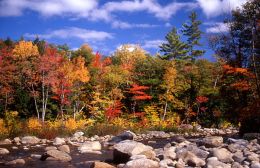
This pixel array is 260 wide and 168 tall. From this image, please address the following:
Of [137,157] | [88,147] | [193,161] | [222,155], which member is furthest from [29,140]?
[222,155]

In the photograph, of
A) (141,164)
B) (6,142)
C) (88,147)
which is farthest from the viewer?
(6,142)

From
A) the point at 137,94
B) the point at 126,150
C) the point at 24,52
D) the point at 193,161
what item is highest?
the point at 24,52

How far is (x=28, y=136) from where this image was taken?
66.8ft

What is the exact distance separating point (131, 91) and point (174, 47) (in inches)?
750

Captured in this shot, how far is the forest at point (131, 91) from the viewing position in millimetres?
22766

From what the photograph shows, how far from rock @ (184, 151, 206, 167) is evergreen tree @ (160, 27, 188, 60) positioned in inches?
1508

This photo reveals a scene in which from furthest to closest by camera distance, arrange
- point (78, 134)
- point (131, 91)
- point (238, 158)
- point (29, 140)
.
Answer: point (131, 91) < point (78, 134) < point (29, 140) < point (238, 158)

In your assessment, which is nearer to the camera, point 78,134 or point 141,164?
point 141,164

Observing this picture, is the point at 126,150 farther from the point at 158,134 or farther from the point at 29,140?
the point at 158,134

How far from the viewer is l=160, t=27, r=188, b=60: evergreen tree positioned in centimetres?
5025

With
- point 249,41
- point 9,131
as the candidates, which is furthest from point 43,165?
point 249,41

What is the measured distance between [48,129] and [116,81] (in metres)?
11.3

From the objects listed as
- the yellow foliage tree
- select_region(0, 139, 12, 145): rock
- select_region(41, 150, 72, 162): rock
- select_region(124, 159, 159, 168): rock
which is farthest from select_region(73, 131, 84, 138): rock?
the yellow foliage tree

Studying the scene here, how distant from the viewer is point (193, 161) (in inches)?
460
